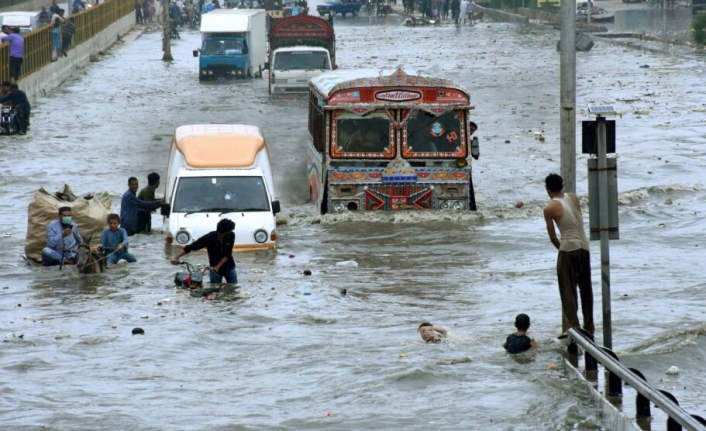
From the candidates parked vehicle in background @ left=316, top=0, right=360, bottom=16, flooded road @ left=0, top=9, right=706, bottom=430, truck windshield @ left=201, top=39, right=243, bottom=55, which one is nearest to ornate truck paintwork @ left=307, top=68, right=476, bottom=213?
flooded road @ left=0, top=9, right=706, bottom=430

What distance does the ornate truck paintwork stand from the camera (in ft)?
67.1

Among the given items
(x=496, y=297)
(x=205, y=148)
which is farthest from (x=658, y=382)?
(x=205, y=148)

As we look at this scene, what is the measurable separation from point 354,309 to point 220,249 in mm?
1869

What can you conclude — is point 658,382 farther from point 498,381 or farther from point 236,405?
point 236,405

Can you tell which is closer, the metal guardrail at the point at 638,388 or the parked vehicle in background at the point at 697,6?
the metal guardrail at the point at 638,388

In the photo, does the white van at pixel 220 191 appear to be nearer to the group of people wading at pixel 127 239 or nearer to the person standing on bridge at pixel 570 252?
the group of people wading at pixel 127 239

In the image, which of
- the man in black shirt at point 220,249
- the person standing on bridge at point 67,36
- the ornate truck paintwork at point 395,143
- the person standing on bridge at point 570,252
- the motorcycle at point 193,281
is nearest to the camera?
the person standing on bridge at point 570,252

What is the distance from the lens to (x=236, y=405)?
11.0 m

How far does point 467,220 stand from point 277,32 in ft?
75.7

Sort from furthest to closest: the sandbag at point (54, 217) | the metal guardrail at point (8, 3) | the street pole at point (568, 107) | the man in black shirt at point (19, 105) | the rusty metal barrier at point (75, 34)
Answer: the metal guardrail at point (8, 3) < the rusty metal barrier at point (75, 34) < the man in black shirt at point (19, 105) < the sandbag at point (54, 217) < the street pole at point (568, 107)

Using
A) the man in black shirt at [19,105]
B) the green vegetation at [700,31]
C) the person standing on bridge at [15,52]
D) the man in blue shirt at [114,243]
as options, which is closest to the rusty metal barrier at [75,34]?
the person standing on bridge at [15,52]

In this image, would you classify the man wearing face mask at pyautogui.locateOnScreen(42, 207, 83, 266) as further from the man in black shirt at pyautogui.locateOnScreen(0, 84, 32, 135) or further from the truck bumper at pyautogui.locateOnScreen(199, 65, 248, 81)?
the truck bumper at pyautogui.locateOnScreen(199, 65, 248, 81)

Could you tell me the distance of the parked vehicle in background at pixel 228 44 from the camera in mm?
45938

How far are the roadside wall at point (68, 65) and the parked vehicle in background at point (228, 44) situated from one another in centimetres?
505
